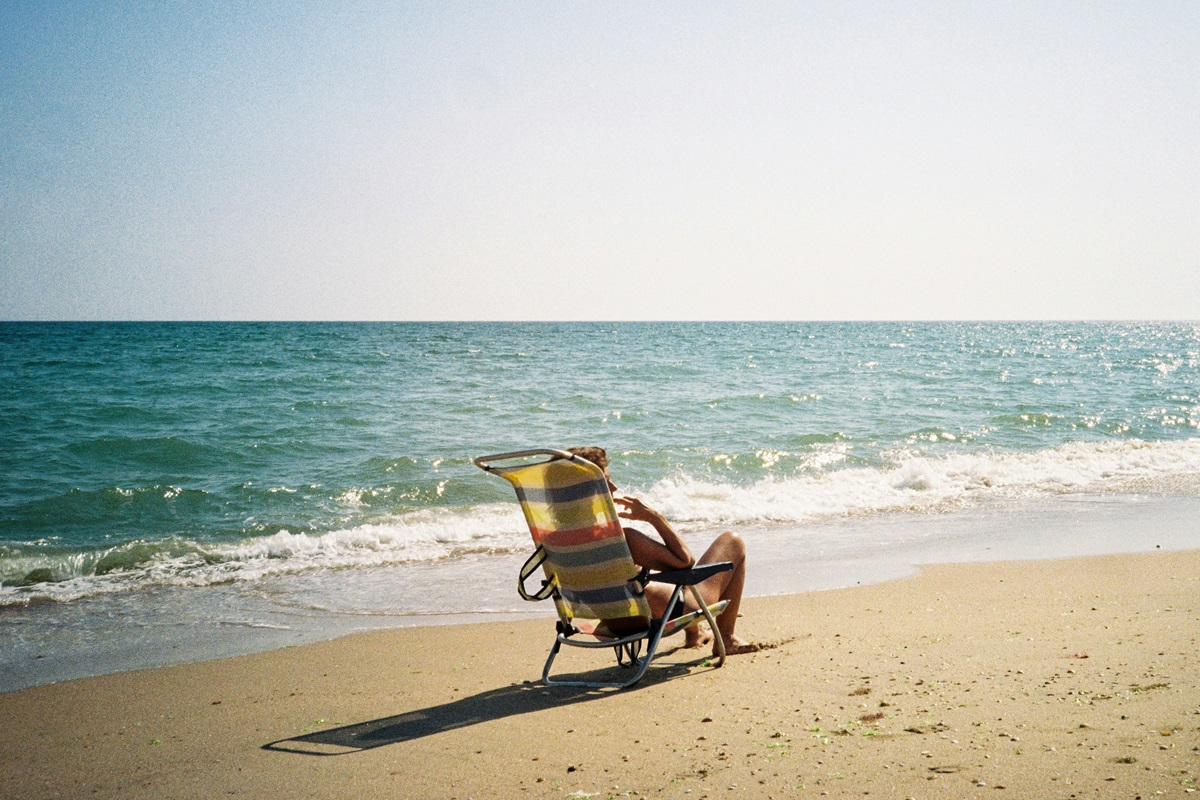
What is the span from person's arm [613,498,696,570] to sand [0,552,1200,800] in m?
0.63

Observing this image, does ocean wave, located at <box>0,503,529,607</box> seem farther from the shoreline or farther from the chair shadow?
the chair shadow

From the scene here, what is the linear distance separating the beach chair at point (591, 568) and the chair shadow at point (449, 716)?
5.1 inches

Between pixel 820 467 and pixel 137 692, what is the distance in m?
12.2

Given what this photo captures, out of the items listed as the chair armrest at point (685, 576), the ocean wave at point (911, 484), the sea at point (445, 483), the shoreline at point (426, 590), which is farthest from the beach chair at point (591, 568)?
the ocean wave at point (911, 484)

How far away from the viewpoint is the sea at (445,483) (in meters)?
7.52

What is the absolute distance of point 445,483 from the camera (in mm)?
13211

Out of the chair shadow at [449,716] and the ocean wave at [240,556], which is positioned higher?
the chair shadow at [449,716]

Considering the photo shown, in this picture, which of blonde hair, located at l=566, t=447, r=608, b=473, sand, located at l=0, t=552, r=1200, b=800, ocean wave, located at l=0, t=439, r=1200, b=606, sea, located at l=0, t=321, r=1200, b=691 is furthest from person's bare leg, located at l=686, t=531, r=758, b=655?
ocean wave, located at l=0, t=439, r=1200, b=606

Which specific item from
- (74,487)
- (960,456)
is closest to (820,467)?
(960,456)

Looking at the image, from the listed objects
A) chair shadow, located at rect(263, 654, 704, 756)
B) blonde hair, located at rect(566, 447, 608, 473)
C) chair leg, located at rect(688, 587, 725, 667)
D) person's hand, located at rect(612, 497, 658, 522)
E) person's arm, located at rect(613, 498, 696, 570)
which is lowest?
chair shadow, located at rect(263, 654, 704, 756)

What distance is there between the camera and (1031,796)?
9.21 ft

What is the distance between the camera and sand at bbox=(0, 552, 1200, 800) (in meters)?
3.14

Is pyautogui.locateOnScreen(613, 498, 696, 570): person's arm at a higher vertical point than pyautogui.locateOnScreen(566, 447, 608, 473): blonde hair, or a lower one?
lower

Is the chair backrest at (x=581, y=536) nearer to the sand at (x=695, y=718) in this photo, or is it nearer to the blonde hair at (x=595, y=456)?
the blonde hair at (x=595, y=456)
